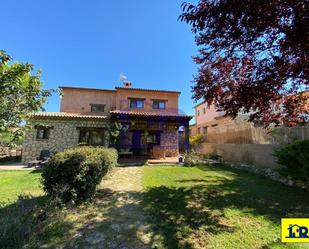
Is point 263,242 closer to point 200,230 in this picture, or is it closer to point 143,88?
point 200,230

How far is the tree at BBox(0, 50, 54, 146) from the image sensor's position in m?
3.13

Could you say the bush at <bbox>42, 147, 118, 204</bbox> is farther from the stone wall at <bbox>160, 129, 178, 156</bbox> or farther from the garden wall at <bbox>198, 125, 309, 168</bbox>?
the stone wall at <bbox>160, 129, 178, 156</bbox>

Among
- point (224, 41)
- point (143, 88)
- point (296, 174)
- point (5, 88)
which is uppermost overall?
point (143, 88)

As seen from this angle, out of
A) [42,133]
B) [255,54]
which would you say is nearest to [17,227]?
[255,54]

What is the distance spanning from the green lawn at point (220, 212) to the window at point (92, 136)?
942cm

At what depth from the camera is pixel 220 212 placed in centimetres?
466

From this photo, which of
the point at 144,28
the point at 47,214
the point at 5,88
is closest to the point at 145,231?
Answer: the point at 47,214

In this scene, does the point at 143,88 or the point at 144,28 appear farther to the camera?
the point at 143,88

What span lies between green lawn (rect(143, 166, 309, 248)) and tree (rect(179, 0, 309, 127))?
2.65 metres

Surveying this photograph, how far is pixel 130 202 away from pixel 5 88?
14.3 ft

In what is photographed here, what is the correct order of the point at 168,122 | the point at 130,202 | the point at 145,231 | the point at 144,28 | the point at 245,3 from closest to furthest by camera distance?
the point at 245,3, the point at 145,231, the point at 130,202, the point at 144,28, the point at 168,122

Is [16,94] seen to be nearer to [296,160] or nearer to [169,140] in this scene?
[296,160]

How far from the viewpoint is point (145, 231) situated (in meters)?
3.63

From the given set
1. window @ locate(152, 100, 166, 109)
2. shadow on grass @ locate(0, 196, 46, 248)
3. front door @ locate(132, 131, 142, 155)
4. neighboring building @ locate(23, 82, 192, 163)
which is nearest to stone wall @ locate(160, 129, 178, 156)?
neighboring building @ locate(23, 82, 192, 163)
